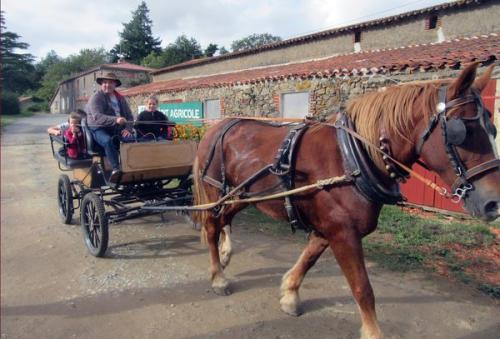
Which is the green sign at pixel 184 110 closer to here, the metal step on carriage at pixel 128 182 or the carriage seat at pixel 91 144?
the metal step on carriage at pixel 128 182

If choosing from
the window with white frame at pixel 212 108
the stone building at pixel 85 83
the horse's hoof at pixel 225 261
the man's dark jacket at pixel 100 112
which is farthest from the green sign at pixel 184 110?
the stone building at pixel 85 83

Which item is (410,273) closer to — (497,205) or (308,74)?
(497,205)

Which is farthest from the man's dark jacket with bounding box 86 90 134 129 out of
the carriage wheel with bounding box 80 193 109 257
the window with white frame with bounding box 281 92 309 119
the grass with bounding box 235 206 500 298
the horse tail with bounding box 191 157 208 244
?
the window with white frame with bounding box 281 92 309 119

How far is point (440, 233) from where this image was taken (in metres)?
5.01

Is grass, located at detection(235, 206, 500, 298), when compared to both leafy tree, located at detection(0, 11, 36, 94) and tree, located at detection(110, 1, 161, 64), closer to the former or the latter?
leafy tree, located at detection(0, 11, 36, 94)

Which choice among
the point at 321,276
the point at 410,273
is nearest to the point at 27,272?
the point at 321,276

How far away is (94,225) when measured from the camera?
4.37 m

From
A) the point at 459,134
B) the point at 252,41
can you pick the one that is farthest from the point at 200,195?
the point at 252,41

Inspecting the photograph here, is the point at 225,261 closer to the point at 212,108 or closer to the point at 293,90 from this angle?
the point at 293,90

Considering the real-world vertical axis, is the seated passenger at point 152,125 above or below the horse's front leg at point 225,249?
above

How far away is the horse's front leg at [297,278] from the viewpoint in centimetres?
304

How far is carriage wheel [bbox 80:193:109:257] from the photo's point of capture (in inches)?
162

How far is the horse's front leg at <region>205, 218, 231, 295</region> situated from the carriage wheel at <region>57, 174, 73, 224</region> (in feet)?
8.73

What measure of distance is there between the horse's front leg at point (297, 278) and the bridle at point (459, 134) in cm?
132
